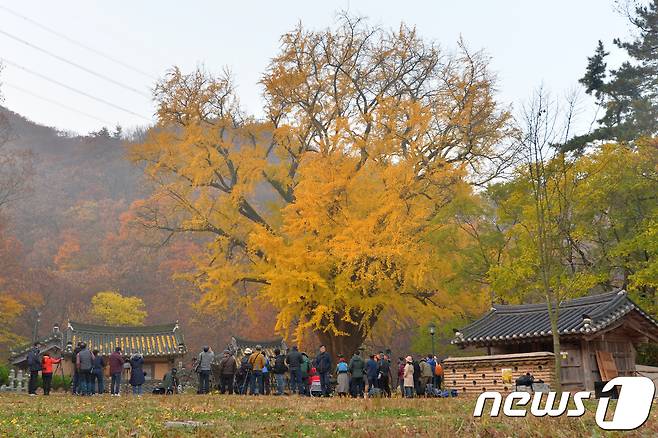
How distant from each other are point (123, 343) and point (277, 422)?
30119 mm

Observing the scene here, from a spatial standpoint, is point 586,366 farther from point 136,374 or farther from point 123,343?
point 123,343

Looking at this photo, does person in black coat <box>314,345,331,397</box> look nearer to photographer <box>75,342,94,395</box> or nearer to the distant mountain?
photographer <box>75,342,94,395</box>

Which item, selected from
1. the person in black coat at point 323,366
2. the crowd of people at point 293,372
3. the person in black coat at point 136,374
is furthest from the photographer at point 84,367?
the person in black coat at point 323,366

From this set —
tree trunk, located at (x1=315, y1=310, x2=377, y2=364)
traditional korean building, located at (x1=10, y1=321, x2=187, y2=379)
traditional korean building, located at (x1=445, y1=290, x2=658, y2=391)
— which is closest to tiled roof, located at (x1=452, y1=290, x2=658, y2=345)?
traditional korean building, located at (x1=445, y1=290, x2=658, y2=391)

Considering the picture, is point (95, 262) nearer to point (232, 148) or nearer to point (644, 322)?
point (232, 148)

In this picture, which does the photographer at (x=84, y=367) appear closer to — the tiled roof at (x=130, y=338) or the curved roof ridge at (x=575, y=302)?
the tiled roof at (x=130, y=338)

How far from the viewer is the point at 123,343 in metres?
39.8

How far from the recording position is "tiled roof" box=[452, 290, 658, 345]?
2309cm

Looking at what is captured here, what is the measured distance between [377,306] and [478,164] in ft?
28.0

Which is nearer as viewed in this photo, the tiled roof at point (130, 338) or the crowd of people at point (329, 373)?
the crowd of people at point (329, 373)

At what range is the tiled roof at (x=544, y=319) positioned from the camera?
75.8 ft

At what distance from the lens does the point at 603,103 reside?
44250mm

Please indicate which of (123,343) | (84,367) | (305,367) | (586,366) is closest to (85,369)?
(84,367)

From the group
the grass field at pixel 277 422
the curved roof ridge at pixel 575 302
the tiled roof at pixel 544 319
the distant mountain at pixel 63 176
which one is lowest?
the grass field at pixel 277 422
